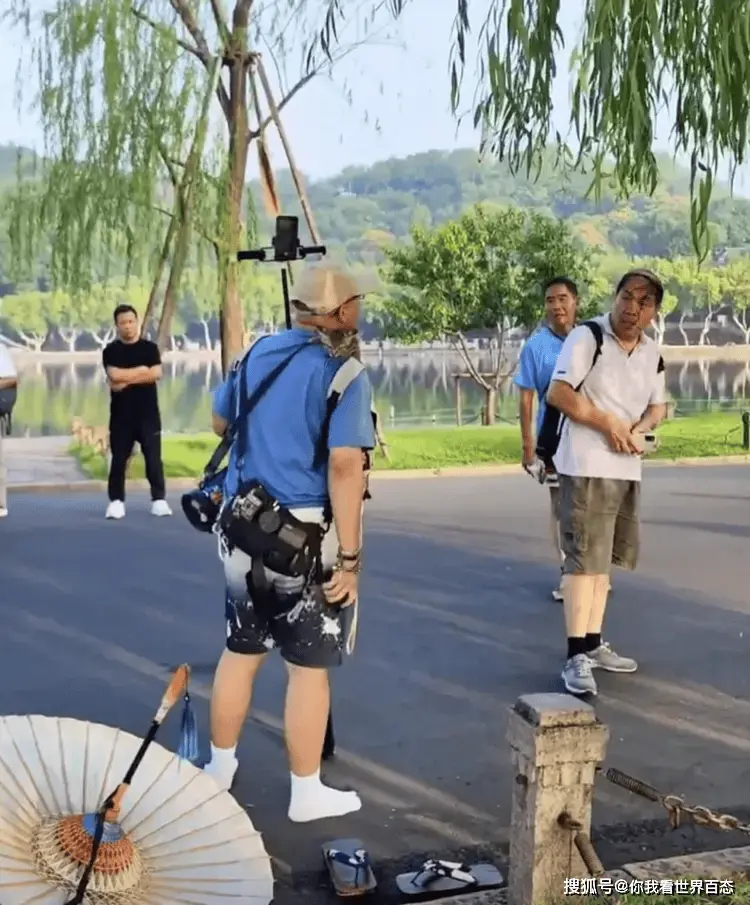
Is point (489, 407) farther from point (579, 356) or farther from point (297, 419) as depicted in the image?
point (297, 419)

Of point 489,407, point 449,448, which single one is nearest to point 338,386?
point 449,448

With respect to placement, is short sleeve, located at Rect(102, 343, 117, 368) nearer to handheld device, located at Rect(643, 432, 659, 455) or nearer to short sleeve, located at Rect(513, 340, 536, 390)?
short sleeve, located at Rect(513, 340, 536, 390)

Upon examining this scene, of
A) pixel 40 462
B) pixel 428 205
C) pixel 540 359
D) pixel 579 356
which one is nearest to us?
pixel 579 356

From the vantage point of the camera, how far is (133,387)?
8711mm

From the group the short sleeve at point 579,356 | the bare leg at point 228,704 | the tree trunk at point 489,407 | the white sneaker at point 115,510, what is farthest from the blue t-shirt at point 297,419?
the tree trunk at point 489,407

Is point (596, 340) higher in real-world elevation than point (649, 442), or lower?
higher

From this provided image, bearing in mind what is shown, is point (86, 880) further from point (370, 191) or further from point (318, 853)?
point (370, 191)

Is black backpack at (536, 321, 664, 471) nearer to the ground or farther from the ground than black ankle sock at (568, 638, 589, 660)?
farther from the ground

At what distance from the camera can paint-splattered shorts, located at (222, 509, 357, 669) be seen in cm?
310

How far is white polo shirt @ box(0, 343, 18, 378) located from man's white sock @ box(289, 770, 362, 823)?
18.9 feet

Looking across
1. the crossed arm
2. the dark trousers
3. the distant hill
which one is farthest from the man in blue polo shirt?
the distant hill

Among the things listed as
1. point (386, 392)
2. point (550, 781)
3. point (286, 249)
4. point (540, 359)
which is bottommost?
point (386, 392)

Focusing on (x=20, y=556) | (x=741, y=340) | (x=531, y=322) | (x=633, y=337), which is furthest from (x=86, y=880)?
(x=741, y=340)

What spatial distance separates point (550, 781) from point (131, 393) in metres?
6.90
